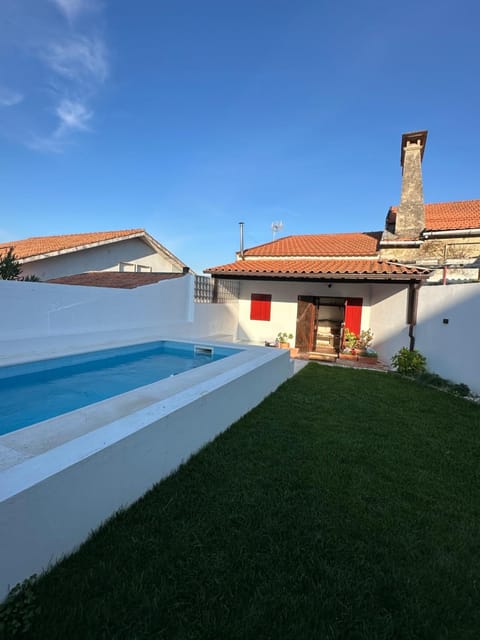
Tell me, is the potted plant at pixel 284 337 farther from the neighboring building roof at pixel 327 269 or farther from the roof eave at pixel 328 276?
the neighboring building roof at pixel 327 269

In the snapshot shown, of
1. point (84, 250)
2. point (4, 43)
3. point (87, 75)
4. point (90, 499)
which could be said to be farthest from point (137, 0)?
point (90, 499)

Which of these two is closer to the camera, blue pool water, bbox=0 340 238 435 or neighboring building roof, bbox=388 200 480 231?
blue pool water, bbox=0 340 238 435

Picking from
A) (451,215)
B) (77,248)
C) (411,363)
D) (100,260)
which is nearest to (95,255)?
(100,260)

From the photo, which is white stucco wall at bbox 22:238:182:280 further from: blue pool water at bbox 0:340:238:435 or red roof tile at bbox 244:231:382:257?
blue pool water at bbox 0:340:238:435

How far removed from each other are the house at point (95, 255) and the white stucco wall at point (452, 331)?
992cm

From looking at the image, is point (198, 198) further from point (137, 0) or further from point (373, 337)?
point (373, 337)

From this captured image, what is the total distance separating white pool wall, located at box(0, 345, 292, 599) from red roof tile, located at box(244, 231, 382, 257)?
1202 cm

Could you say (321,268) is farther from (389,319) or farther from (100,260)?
(100,260)

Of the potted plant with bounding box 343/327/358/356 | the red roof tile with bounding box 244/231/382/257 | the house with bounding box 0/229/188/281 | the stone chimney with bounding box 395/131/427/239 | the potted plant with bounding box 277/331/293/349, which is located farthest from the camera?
the red roof tile with bounding box 244/231/382/257

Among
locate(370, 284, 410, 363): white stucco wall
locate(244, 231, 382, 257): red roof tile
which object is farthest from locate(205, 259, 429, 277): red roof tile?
locate(370, 284, 410, 363): white stucco wall

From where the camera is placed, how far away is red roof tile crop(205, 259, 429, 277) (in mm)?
10945

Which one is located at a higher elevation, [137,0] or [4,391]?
[137,0]

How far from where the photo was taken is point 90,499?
2.55 m

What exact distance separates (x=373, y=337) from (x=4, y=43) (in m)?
15.1
